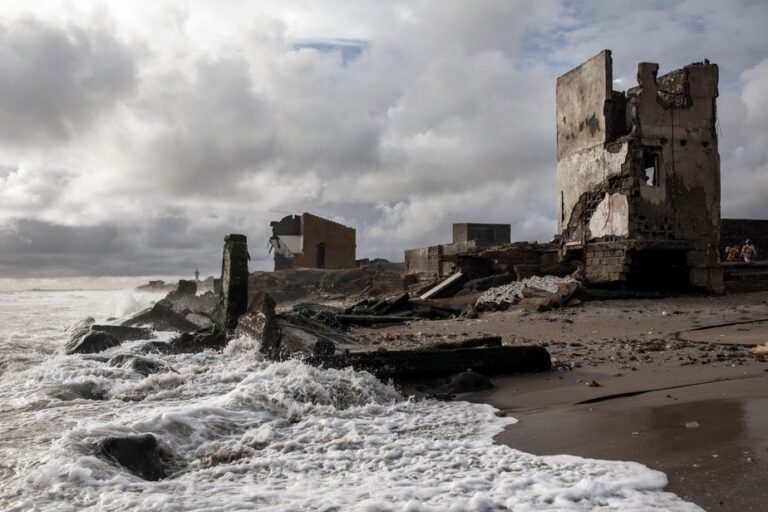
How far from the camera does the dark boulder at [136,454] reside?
373 centimetres

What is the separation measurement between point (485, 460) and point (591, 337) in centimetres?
623

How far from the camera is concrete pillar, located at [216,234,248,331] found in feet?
35.6

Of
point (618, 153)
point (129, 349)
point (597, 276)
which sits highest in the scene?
point (618, 153)

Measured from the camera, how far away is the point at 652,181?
614 inches

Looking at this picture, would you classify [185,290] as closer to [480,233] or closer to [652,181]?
[480,233]

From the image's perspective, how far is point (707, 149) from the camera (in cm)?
1568

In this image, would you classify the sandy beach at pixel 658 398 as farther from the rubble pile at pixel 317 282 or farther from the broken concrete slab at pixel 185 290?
the broken concrete slab at pixel 185 290

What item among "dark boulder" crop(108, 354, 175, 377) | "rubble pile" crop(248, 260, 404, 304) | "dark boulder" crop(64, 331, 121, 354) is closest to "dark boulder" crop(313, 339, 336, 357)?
"dark boulder" crop(108, 354, 175, 377)

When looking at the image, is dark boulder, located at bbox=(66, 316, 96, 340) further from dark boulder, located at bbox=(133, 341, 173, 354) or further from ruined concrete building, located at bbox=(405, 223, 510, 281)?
ruined concrete building, located at bbox=(405, 223, 510, 281)

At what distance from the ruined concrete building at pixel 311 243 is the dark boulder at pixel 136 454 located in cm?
3531

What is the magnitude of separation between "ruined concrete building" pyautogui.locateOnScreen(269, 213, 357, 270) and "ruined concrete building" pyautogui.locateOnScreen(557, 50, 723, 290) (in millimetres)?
25127

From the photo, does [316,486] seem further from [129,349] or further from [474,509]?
[129,349]

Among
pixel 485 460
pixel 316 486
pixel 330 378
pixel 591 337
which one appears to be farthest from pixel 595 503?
pixel 591 337

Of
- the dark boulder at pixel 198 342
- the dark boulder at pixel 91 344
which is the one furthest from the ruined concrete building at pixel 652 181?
the dark boulder at pixel 91 344
